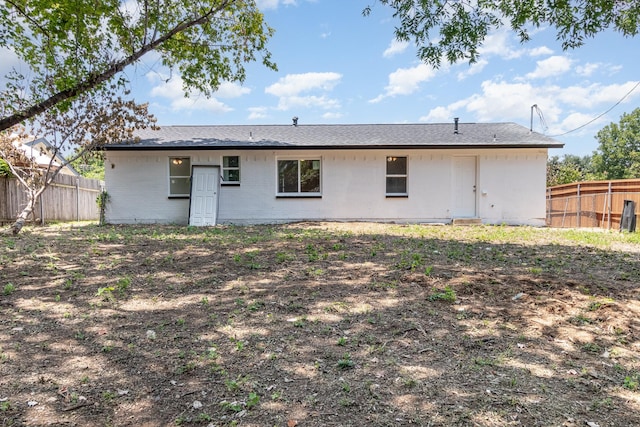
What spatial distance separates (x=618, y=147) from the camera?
169 feet

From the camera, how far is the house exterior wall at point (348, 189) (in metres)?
12.3

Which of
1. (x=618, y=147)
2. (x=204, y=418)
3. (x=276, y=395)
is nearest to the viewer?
(x=204, y=418)

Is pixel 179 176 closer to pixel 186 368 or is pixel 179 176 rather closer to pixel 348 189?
pixel 348 189

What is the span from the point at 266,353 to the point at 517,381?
1.82 meters

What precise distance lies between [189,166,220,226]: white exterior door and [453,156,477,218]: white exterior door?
7.97 m

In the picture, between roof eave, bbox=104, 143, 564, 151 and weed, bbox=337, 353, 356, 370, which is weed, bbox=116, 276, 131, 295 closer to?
weed, bbox=337, 353, 356, 370

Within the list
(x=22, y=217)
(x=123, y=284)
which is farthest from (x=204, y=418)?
(x=22, y=217)

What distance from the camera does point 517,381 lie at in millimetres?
2529

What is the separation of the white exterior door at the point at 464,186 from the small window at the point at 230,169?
290 inches

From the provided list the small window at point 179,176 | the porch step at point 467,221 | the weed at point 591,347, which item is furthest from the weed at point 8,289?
the porch step at point 467,221

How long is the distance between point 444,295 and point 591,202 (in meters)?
12.8

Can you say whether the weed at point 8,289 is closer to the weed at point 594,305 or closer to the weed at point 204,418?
the weed at point 204,418

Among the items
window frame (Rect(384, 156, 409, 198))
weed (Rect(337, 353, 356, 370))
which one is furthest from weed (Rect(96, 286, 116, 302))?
window frame (Rect(384, 156, 409, 198))

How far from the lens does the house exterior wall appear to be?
12320mm
